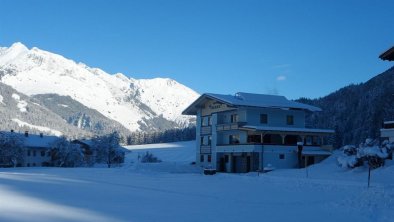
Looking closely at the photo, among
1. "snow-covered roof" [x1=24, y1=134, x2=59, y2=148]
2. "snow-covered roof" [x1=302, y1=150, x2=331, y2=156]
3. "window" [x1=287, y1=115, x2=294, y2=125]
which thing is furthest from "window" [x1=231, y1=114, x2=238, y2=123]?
"snow-covered roof" [x1=24, y1=134, x2=59, y2=148]

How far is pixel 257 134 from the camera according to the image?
5753cm

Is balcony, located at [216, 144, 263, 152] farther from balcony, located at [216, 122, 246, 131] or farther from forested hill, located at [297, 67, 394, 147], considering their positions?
forested hill, located at [297, 67, 394, 147]

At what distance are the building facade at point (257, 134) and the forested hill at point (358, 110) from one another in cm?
4249

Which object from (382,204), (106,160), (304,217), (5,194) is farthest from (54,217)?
(106,160)

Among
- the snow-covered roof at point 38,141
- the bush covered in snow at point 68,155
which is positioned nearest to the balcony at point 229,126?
the bush covered in snow at point 68,155

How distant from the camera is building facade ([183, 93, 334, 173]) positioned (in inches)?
2217

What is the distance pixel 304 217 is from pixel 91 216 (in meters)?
7.25

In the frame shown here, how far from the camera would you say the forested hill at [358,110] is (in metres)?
107

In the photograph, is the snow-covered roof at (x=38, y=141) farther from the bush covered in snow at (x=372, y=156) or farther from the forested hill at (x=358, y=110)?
the bush covered in snow at (x=372, y=156)

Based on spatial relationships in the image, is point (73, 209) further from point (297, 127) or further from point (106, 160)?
point (106, 160)

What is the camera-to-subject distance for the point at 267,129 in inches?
2176

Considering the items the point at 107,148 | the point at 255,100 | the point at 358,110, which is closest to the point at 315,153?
the point at 255,100

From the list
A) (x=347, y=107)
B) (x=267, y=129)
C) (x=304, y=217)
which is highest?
(x=347, y=107)

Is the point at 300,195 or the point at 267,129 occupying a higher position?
the point at 267,129
